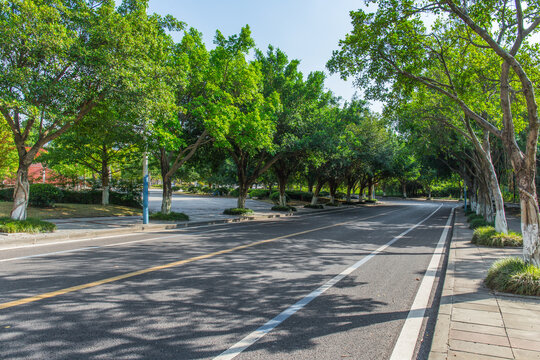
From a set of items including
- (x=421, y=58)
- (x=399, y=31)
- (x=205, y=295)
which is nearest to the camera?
(x=205, y=295)

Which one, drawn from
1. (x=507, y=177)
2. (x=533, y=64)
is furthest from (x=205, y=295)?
(x=507, y=177)

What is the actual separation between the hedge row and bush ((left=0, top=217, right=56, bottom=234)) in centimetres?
772

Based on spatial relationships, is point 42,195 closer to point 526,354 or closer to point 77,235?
point 77,235

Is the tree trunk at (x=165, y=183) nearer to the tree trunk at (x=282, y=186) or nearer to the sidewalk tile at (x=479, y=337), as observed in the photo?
the tree trunk at (x=282, y=186)

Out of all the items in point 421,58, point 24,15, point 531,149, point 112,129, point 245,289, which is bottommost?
point 245,289

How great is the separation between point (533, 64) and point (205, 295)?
471 inches

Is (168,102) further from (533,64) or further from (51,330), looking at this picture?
(533,64)

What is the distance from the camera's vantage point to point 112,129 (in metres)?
14.8

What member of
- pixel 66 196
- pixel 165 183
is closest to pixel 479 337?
pixel 165 183

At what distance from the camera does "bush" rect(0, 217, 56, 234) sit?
1002 centimetres

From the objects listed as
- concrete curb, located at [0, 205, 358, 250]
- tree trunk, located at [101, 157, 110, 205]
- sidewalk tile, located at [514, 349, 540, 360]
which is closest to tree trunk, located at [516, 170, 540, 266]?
sidewalk tile, located at [514, 349, 540, 360]

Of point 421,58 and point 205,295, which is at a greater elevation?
point 421,58

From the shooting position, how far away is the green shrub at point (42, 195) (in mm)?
17281

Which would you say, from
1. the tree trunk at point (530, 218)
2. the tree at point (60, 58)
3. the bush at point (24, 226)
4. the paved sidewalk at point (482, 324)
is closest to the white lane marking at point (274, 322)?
the paved sidewalk at point (482, 324)
